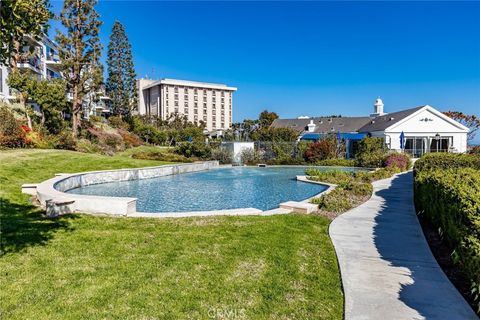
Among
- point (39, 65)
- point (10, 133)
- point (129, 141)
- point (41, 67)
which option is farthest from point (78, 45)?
point (41, 67)

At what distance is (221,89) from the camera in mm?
105875

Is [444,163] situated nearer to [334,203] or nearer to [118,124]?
[334,203]

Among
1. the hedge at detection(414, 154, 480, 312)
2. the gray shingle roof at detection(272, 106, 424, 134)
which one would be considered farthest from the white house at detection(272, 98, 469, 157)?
the hedge at detection(414, 154, 480, 312)

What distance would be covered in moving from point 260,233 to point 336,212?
3438mm

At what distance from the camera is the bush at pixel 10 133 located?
19766mm

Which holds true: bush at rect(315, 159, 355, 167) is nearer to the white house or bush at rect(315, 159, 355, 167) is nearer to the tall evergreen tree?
the white house

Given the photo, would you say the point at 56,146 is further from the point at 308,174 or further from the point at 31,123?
the point at 308,174

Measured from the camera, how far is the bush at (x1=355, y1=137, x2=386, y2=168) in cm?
2712

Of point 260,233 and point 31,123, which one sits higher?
point 31,123

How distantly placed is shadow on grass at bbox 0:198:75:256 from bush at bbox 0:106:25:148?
12.7 m

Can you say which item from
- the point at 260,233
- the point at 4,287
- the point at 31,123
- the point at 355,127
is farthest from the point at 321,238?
the point at 355,127

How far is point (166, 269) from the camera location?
5.06 m

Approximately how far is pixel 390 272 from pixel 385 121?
1424 inches

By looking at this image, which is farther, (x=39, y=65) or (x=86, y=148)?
(x=39, y=65)
